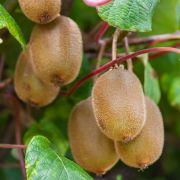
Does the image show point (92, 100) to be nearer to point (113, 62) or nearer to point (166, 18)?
point (113, 62)

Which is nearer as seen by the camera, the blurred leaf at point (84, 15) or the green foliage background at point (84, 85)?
the green foliage background at point (84, 85)

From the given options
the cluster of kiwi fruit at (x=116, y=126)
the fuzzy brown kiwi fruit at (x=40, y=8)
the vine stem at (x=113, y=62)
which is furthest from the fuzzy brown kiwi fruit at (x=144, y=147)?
the fuzzy brown kiwi fruit at (x=40, y=8)

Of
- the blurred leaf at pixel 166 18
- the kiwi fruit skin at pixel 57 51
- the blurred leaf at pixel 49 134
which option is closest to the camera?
the kiwi fruit skin at pixel 57 51

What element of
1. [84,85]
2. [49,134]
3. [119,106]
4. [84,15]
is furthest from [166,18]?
[119,106]

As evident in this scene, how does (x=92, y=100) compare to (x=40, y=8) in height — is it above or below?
below

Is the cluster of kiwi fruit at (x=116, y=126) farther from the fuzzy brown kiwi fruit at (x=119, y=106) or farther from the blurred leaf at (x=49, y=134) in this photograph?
the blurred leaf at (x=49, y=134)

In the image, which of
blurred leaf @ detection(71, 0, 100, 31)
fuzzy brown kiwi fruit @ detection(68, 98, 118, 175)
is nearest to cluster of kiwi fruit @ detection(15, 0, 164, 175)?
fuzzy brown kiwi fruit @ detection(68, 98, 118, 175)
